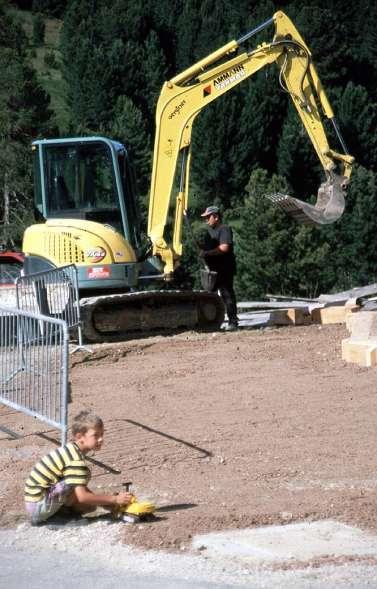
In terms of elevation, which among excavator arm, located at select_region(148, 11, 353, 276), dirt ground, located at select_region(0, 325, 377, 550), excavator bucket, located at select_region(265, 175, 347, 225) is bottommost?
dirt ground, located at select_region(0, 325, 377, 550)

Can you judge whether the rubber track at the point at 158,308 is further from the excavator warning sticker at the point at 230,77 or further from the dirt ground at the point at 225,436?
the excavator warning sticker at the point at 230,77

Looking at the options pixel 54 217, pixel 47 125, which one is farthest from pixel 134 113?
pixel 54 217

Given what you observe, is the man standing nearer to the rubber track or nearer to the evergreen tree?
the rubber track

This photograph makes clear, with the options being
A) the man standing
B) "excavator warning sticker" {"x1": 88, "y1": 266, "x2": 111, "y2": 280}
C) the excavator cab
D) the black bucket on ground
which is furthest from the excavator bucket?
"excavator warning sticker" {"x1": 88, "y1": 266, "x2": 111, "y2": 280}

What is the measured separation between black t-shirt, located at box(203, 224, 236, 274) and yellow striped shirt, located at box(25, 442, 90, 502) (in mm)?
9083

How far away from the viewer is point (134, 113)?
74.2m

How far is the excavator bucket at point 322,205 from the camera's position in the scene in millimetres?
16375

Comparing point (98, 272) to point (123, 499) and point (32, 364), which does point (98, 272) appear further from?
point (123, 499)

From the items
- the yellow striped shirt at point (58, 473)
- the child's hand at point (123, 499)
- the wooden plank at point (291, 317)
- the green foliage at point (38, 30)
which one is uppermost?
the green foliage at point (38, 30)

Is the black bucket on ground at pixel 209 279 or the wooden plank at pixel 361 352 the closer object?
the wooden plank at pixel 361 352

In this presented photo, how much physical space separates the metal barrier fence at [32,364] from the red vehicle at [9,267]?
754 centimetres

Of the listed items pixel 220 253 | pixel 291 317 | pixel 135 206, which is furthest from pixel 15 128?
pixel 220 253

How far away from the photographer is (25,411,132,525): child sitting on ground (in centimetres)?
729

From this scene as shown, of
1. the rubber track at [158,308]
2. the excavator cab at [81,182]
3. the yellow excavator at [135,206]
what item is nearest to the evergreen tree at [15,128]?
the yellow excavator at [135,206]
